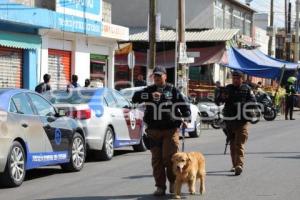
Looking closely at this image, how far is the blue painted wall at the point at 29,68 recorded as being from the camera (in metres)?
22.4

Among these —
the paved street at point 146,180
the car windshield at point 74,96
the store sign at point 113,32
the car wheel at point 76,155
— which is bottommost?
the paved street at point 146,180

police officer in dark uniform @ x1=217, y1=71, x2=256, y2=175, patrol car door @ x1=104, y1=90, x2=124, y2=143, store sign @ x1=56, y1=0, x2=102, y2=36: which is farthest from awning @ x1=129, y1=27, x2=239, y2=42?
police officer in dark uniform @ x1=217, y1=71, x2=256, y2=175

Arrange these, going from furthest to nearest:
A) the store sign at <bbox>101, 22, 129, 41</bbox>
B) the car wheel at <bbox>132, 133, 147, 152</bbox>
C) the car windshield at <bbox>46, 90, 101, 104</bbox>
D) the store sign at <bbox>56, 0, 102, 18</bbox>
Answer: the store sign at <bbox>101, 22, 129, 41</bbox>
the store sign at <bbox>56, 0, 102, 18</bbox>
the car wheel at <bbox>132, 133, 147, 152</bbox>
the car windshield at <bbox>46, 90, 101, 104</bbox>

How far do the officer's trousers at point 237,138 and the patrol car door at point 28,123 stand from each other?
3.24 m

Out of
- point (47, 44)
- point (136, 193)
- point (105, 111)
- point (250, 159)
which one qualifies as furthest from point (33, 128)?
point (47, 44)

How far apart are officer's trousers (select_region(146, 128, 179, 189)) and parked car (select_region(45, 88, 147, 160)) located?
3.82 meters

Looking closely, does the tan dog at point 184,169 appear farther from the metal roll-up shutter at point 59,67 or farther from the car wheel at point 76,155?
the metal roll-up shutter at point 59,67

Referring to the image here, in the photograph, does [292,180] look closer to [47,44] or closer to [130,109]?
[130,109]

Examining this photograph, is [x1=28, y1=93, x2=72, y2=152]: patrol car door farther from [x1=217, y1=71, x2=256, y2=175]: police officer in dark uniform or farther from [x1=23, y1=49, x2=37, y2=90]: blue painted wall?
[x1=23, y1=49, x2=37, y2=90]: blue painted wall

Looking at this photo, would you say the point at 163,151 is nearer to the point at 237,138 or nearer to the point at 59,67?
the point at 237,138

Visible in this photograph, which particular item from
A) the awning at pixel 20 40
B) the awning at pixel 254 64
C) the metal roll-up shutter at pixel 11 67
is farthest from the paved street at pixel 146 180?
the awning at pixel 254 64

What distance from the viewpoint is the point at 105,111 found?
1417cm

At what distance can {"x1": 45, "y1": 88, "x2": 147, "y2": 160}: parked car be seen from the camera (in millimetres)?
13633

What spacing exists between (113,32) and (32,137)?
17950 millimetres
